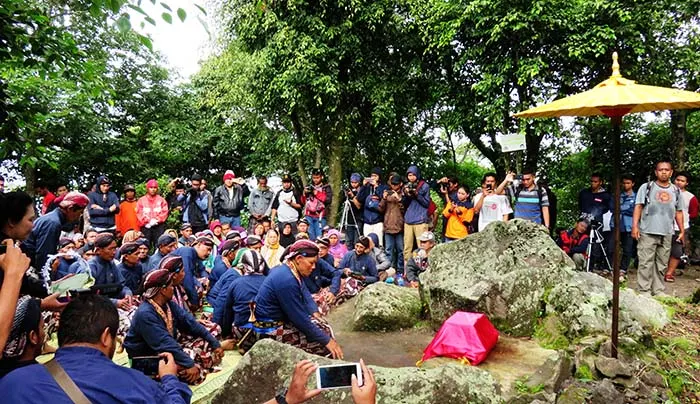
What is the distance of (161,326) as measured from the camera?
11.6 ft

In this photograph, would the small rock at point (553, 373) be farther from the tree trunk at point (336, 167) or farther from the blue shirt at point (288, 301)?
the tree trunk at point (336, 167)

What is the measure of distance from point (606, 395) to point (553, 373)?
0.40 m

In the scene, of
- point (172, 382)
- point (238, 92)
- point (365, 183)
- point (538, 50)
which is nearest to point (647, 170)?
point (538, 50)

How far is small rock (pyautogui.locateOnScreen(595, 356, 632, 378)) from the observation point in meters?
4.14

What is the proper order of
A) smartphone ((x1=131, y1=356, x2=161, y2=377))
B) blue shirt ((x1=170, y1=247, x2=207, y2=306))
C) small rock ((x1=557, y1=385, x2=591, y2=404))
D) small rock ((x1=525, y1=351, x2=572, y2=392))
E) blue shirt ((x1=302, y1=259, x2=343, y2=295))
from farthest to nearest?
blue shirt ((x1=302, y1=259, x2=343, y2=295)) < blue shirt ((x1=170, y1=247, x2=207, y2=306)) < small rock ((x1=525, y1=351, x2=572, y2=392)) < small rock ((x1=557, y1=385, x2=591, y2=404)) < smartphone ((x1=131, y1=356, x2=161, y2=377))

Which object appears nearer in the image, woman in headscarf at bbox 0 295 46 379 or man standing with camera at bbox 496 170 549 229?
woman in headscarf at bbox 0 295 46 379

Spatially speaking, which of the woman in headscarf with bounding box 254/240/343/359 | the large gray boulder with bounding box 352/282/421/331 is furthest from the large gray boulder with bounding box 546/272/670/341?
the woman in headscarf with bounding box 254/240/343/359

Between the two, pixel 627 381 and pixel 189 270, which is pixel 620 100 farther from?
pixel 189 270

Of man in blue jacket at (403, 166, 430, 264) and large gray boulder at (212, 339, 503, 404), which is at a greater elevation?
man in blue jacket at (403, 166, 430, 264)

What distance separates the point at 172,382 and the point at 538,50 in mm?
9740

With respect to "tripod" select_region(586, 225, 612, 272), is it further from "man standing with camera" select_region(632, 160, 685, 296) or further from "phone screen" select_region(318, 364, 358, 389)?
"phone screen" select_region(318, 364, 358, 389)

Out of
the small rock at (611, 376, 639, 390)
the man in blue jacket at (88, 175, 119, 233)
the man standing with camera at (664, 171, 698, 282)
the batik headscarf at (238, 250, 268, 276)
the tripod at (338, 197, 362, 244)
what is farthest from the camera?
the tripod at (338, 197, 362, 244)

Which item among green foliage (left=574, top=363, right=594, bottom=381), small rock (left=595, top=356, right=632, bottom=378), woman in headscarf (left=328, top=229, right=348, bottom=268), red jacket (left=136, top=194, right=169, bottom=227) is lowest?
green foliage (left=574, top=363, right=594, bottom=381)

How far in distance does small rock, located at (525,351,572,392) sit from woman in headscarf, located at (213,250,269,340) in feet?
8.98
